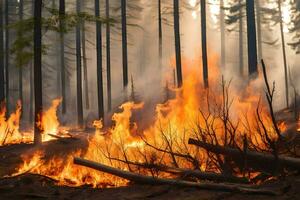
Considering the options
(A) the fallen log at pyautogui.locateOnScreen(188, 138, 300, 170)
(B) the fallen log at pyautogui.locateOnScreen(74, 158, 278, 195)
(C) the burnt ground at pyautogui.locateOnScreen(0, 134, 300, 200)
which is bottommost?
(C) the burnt ground at pyautogui.locateOnScreen(0, 134, 300, 200)

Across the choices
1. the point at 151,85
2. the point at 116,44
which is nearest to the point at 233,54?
the point at 116,44

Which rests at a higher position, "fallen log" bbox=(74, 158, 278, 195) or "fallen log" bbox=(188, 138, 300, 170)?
"fallen log" bbox=(188, 138, 300, 170)

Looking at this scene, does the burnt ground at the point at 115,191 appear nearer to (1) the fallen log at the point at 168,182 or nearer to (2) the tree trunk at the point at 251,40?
(1) the fallen log at the point at 168,182

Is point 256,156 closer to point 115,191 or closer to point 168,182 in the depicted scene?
point 168,182

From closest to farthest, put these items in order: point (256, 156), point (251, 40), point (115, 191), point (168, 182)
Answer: point (256, 156)
point (168, 182)
point (115, 191)
point (251, 40)

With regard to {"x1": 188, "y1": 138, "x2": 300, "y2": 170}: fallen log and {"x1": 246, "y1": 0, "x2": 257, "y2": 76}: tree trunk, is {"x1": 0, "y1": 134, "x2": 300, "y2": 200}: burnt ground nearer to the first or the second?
{"x1": 188, "y1": 138, "x2": 300, "y2": 170}: fallen log

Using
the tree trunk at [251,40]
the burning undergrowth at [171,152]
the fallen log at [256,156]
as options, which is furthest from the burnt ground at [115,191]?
the tree trunk at [251,40]

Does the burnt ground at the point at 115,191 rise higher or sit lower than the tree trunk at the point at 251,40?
lower

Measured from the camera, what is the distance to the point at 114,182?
892 centimetres

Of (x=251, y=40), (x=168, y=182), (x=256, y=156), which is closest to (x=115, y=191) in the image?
(x=168, y=182)

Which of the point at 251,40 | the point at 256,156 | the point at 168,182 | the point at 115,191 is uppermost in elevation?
the point at 251,40

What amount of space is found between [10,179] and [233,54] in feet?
147

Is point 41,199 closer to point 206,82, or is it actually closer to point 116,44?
point 206,82

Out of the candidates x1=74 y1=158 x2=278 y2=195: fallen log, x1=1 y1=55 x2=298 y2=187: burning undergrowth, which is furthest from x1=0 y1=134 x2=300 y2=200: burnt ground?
x1=1 y1=55 x2=298 y2=187: burning undergrowth
